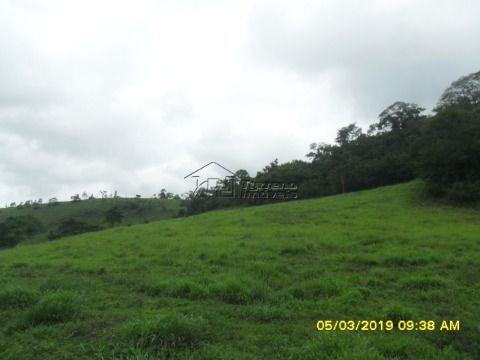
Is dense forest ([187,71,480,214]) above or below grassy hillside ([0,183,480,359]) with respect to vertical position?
above

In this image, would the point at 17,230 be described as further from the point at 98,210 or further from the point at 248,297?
the point at 248,297

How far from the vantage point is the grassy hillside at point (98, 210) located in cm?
7074

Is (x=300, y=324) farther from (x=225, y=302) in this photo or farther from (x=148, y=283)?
(x=148, y=283)

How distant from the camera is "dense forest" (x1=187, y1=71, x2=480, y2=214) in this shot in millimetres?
25172

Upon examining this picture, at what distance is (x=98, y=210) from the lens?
84.1 metres

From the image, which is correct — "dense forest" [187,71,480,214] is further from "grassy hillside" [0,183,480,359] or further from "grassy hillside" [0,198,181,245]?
"grassy hillside" [0,198,181,245]

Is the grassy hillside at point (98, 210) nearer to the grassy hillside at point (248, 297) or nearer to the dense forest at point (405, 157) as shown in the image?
the dense forest at point (405, 157)

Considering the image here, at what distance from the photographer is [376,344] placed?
4582mm

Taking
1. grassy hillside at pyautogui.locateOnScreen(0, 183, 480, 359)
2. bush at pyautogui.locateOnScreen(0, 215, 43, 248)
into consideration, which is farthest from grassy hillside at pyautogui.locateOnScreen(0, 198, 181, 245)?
grassy hillside at pyautogui.locateOnScreen(0, 183, 480, 359)

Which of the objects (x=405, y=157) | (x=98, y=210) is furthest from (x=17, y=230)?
(x=405, y=157)

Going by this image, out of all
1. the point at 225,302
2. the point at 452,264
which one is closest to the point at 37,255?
the point at 225,302

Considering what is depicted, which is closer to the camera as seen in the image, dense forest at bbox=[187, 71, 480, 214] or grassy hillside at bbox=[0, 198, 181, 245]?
dense forest at bbox=[187, 71, 480, 214]

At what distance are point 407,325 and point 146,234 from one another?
52.7 ft

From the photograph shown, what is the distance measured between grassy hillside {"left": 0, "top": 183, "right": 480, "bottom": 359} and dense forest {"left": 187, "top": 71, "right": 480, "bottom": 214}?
1251cm
